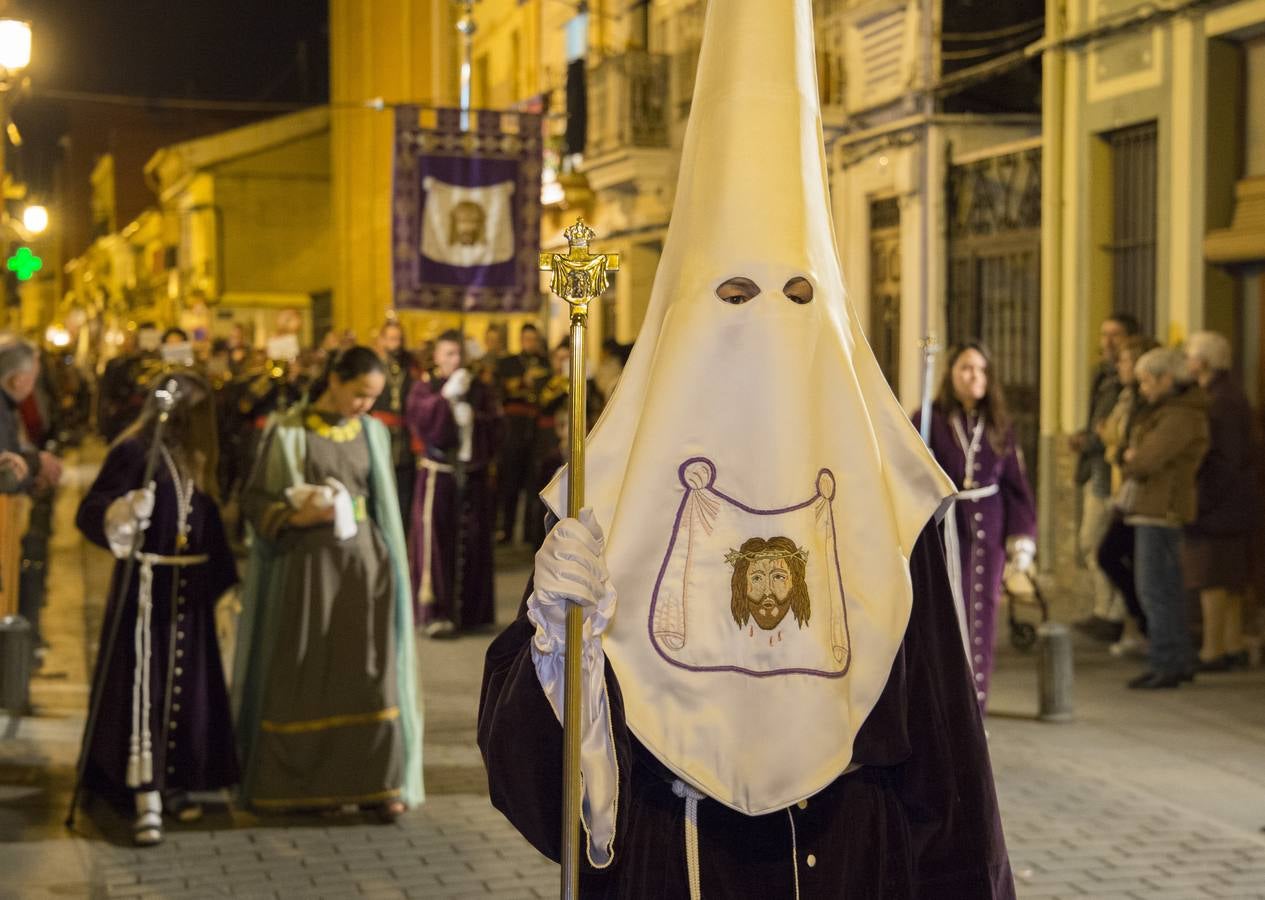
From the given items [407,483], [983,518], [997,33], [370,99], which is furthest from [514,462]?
[370,99]

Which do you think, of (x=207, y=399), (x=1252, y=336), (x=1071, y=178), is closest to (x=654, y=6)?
(x=1071, y=178)

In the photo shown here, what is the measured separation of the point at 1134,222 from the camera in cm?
1389

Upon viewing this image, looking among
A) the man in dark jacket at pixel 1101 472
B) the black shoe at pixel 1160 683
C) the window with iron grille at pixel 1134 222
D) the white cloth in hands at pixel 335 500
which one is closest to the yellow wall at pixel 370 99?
the window with iron grille at pixel 1134 222

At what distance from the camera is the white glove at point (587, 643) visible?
10.1ft

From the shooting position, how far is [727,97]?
351 centimetres

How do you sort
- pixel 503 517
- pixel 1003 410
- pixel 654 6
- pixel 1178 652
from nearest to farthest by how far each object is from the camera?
pixel 1003 410, pixel 1178 652, pixel 503 517, pixel 654 6

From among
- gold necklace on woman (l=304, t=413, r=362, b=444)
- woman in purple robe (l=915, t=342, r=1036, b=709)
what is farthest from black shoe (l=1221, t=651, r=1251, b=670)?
gold necklace on woman (l=304, t=413, r=362, b=444)

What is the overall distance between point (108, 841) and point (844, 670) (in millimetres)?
4828

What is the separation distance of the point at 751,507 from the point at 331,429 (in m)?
A: 4.50

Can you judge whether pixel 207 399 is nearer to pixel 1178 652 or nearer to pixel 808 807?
pixel 808 807

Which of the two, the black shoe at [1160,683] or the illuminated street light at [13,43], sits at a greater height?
the illuminated street light at [13,43]

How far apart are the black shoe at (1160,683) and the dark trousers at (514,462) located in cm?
904

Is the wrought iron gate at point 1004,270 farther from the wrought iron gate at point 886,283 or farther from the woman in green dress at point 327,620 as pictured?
the woman in green dress at point 327,620

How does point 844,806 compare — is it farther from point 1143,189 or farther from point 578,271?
point 1143,189
